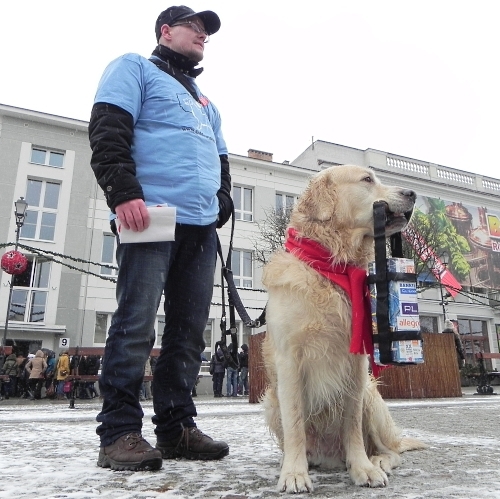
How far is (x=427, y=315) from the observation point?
25828mm

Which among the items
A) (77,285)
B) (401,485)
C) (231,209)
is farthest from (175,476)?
(77,285)

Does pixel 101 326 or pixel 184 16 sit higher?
pixel 184 16

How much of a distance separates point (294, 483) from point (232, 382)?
14516 mm

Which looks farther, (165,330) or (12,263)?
(12,263)

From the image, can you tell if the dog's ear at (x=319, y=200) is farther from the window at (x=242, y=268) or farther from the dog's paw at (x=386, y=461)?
the window at (x=242, y=268)

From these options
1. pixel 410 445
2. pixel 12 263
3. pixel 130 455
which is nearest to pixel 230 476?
pixel 130 455

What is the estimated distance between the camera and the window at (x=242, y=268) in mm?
22750

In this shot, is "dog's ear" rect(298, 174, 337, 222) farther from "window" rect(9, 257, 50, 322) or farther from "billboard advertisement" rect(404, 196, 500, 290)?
"billboard advertisement" rect(404, 196, 500, 290)

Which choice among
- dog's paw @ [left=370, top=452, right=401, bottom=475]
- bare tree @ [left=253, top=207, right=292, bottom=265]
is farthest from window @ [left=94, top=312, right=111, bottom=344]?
dog's paw @ [left=370, top=452, right=401, bottom=475]

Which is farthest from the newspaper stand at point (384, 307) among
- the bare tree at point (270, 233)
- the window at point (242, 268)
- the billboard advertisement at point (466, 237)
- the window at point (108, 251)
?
the billboard advertisement at point (466, 237)

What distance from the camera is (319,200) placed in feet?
8.81

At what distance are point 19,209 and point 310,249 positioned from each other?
44.4ft

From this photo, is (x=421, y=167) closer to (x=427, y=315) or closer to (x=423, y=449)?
(x=427, y=315)

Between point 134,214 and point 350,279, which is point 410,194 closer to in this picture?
point 350,279
